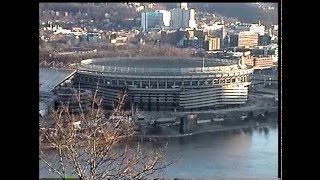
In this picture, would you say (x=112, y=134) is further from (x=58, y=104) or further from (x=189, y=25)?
(x=189, y=25)

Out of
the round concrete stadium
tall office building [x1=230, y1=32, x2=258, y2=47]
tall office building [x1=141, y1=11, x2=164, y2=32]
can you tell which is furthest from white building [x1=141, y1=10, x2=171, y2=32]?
tall office building [x1=230, y1=32, x2=258, y2=47]

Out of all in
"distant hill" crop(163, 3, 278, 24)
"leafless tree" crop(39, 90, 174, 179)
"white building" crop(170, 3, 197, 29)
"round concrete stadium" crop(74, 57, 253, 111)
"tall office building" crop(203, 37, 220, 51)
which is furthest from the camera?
"leafless tree" crop(39, 90, 174, 179)

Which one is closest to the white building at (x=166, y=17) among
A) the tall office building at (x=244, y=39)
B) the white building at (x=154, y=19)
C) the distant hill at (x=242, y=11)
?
the white building at (x=154, y=19)

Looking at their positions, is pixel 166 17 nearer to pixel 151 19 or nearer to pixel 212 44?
pixel 151 19

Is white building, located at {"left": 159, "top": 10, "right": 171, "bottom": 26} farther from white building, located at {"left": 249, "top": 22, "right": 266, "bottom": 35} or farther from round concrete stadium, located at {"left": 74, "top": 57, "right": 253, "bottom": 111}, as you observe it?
white building, located at {"left": 249, "top": 22, "right": 266, "bottom": 35}

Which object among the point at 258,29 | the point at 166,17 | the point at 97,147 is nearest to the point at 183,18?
the point at 166,17

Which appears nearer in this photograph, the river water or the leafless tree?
the river water
